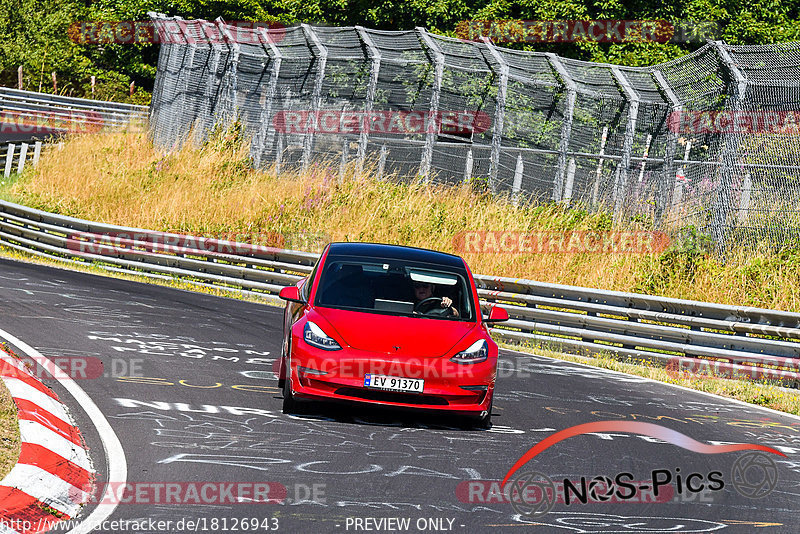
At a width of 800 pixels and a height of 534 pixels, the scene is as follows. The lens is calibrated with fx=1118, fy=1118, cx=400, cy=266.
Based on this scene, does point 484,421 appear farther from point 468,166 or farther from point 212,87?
point 212,87

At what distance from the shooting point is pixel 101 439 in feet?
26.7

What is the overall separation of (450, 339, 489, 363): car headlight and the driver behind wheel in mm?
638

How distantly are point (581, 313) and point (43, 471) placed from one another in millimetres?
11149

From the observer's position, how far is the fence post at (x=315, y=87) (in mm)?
25266

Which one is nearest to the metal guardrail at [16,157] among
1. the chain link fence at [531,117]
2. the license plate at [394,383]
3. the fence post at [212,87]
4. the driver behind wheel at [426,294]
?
the fence post at [212,87]

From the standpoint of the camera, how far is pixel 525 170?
24.0m

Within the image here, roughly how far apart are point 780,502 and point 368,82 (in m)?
17.9

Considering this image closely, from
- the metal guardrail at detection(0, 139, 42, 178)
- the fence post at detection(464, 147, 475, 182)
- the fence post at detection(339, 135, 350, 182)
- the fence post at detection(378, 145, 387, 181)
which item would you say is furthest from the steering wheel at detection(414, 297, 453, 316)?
the metal guardrail at detection(0, 139, 42, 178)

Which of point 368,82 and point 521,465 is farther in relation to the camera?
point 368,82

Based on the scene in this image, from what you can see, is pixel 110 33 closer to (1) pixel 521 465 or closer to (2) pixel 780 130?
(2) pixel 780 130

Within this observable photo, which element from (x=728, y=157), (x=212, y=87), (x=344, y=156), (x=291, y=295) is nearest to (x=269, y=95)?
(x=344, y=156)

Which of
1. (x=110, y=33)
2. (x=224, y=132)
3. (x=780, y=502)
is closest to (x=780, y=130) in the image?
(x=780, y=502)

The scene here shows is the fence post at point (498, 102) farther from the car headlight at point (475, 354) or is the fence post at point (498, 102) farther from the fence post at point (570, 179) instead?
the car headlight at point (475, 354)

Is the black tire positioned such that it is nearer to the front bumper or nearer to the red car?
the red car
